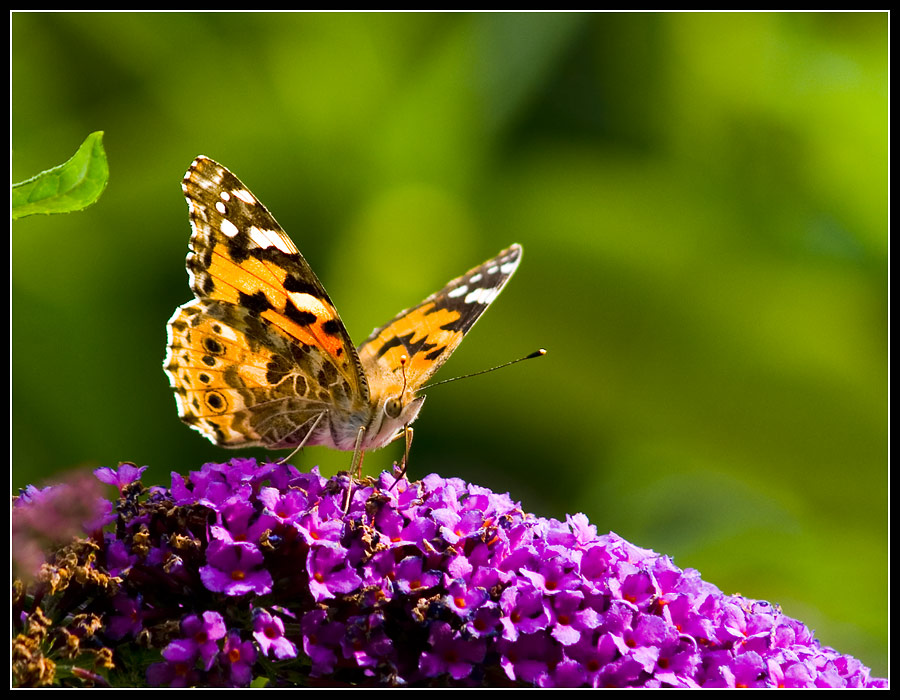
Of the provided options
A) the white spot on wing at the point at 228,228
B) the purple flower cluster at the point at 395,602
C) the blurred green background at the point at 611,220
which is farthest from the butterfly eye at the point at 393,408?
the blurred green background at the point at 611,220

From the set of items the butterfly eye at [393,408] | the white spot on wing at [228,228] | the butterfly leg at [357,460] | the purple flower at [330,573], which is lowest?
the purple flower at [330,573]

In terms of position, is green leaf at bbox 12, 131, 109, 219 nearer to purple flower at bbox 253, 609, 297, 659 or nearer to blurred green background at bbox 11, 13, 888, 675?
purple flower at bbox 253, 609, 297, 659

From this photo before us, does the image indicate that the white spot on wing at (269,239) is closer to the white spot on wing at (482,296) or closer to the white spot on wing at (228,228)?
the white spot on wing at (228,228)

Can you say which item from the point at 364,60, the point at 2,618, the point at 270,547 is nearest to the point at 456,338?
the point at 270,547

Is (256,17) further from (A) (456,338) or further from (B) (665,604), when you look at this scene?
(B) (665,604)

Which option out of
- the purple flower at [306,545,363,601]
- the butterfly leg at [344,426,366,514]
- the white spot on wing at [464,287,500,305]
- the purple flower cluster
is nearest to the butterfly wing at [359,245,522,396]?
the white spot on wing at [464,287,500,305]

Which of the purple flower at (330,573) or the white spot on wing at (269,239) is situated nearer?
the purple flower at (330,573)

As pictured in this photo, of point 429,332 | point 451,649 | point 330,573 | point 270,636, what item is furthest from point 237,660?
point 429,332
